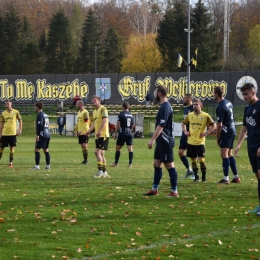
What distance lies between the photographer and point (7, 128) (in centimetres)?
1939

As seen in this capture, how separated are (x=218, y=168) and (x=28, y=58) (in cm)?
6769

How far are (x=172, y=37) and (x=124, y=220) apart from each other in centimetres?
6872

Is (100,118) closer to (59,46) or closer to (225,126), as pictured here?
(225,126)

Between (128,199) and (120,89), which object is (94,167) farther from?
(120,89)

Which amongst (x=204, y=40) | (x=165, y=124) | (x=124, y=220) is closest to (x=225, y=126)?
(x=165, y=124)

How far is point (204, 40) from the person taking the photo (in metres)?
74.1

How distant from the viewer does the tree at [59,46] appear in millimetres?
83250

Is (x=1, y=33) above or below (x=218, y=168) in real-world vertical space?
above

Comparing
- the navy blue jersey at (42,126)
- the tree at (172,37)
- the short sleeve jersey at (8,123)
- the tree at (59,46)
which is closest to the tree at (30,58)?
the tree at (59,46)

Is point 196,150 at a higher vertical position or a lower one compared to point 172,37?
lower

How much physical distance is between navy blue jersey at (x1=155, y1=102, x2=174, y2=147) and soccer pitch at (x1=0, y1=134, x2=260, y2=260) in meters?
1.03

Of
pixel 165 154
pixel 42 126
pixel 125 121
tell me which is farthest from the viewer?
pixel 125 121

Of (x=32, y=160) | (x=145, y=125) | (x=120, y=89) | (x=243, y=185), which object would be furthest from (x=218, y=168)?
(x=120, y=89)

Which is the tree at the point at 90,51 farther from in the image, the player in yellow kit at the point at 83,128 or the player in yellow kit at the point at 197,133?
the player in yellow kit at the point at 197,133
